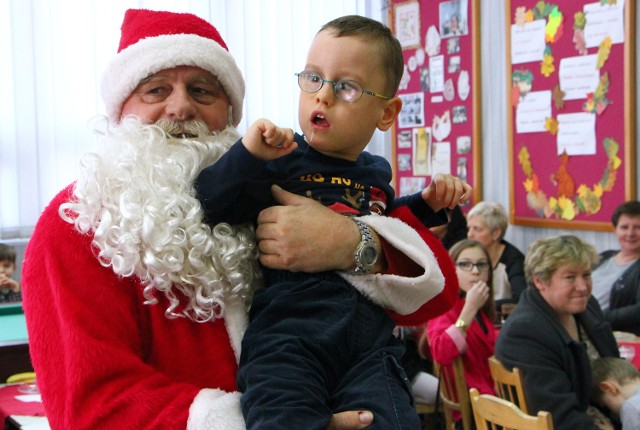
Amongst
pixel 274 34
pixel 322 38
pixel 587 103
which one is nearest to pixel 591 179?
pixel 587 103

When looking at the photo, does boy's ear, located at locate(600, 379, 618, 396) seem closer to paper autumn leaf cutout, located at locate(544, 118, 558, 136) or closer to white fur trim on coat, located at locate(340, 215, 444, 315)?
white fur trim on coat, located at locate(340, 215, 444, 315)

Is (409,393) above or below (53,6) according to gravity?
below

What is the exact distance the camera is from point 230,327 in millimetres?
1424

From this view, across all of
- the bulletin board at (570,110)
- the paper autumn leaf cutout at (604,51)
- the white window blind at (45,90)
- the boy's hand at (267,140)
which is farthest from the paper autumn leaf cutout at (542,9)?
the boy's hand at (267,140)

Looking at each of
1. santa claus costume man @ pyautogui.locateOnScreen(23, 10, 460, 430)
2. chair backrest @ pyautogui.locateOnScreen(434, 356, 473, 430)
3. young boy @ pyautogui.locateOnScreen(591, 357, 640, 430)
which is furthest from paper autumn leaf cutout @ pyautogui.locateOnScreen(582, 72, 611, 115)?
santa claus costume man @ pyautogui.locateOnScreen(23, 10, 460, 430)

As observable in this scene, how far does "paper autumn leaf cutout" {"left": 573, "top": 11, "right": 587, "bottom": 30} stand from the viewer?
5815mm

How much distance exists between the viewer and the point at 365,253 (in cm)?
147

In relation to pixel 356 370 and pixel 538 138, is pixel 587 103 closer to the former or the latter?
pixel 538 138

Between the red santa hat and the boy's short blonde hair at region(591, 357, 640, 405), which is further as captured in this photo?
the boy's short blonde hair at region(591, 357, 640, 405)

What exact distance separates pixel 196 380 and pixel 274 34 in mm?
6094

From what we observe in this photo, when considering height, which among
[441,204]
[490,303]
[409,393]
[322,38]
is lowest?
[490,303]

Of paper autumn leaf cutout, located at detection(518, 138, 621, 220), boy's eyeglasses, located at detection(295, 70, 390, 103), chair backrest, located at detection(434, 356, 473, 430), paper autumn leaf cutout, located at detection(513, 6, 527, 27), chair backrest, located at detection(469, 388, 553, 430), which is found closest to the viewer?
boy's eyeglasses, located at detection(295, 70, 390, 103)

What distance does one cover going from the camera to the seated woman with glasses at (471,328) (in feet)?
13.8

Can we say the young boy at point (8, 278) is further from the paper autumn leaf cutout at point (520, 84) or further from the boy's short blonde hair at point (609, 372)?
the paper autumn leaf cutout at point (520, 84)
